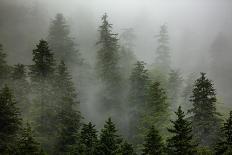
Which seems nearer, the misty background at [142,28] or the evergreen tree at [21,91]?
the evergreen tree at [21,91]

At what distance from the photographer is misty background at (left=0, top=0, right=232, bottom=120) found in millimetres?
102500

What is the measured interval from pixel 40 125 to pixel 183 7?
127 m

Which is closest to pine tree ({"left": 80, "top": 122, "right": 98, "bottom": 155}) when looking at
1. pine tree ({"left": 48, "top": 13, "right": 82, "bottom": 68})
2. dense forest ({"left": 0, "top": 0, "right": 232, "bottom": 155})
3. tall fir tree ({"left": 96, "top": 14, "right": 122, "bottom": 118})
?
dense forest ({"left": 0, "top": 0, "right": 232, "bottom": 155})

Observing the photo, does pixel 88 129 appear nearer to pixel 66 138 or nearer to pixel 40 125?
pixel 66 138

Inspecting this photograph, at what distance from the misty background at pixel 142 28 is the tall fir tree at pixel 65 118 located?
3649 cm

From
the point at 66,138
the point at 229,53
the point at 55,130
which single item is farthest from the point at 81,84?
the point at 229,53

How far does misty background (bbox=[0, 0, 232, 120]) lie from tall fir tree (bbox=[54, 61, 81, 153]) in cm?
3649

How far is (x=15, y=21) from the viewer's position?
114188 mm

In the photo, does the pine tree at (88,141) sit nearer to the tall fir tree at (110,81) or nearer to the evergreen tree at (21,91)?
the evergreen tree at (21,91)

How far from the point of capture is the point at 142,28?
12988cm

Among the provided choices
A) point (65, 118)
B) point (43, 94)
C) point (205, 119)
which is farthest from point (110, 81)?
point (205, 119)

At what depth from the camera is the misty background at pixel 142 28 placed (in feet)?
336

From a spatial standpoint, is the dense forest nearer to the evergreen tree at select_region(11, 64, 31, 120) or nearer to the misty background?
the evergreen tree at select_region(11, 64, 31, 120)

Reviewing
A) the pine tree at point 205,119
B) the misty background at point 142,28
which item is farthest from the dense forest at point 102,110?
the misty background at point 142,28
